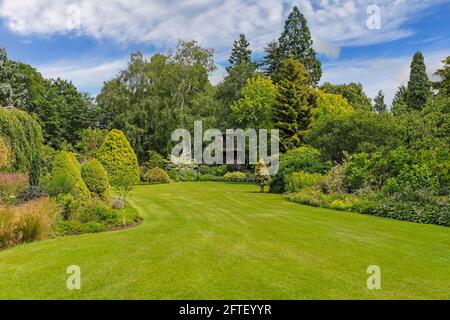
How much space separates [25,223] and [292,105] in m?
25.5

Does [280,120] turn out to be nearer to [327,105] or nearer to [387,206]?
[327,105]

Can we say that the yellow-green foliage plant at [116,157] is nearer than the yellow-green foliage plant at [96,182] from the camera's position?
No

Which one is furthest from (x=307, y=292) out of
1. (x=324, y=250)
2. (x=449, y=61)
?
(x=449, y=61)

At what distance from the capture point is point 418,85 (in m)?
38.5

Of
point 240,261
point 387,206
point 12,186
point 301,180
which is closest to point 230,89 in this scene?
point 301,180

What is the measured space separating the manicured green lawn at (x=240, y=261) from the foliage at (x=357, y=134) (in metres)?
9.35

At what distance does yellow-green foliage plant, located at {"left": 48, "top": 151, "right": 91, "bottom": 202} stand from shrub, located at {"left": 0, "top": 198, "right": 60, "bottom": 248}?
5.60 ft

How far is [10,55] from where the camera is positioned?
3550cm

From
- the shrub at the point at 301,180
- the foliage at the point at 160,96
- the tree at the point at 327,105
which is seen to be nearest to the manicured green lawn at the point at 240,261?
the shrub at the point at 301,180

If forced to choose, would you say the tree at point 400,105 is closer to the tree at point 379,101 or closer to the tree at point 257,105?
the tree at point 379,101

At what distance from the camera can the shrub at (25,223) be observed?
7422mm

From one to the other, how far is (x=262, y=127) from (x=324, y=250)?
86.7ft

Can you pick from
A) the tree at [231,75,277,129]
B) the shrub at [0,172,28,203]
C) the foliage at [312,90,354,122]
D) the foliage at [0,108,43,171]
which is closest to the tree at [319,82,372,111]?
the foliage at [312,90,354,122]
